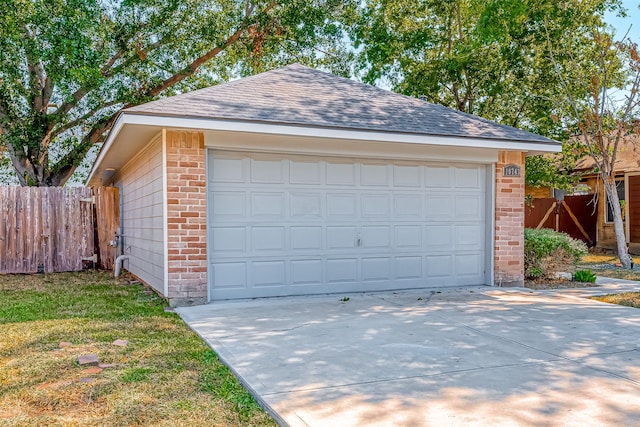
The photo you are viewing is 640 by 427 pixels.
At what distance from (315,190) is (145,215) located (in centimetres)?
314

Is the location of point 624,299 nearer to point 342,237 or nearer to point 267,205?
point 342,237

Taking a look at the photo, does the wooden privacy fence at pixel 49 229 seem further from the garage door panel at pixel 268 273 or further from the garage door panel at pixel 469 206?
the garage door panel at pixel 469 206

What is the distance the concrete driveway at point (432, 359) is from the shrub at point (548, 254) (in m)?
2.36

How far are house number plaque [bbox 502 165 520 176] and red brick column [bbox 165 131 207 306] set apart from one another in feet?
16.7

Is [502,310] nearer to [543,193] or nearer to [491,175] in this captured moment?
[491,175]

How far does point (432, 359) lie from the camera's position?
4.48 metres

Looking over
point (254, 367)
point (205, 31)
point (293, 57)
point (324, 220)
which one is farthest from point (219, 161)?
point (293, 57)

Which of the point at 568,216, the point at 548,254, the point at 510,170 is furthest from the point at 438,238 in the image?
the point at 568,216

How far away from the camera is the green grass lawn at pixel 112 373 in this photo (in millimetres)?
3268

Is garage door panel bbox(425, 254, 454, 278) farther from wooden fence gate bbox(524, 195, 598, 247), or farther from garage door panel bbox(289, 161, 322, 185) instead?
wooden fence gate bbox(524, 195, 598, 247)

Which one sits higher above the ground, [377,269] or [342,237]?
[342,237]

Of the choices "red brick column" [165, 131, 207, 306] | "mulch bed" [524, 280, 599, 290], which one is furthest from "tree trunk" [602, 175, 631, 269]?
"red brick column" [165, 131, 207, 306]

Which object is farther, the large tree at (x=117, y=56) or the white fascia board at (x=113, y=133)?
the large tree at (x=117, y=56)

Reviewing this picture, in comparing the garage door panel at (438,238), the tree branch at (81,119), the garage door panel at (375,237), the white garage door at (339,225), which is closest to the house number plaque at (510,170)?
the white garage door at (339,225)
